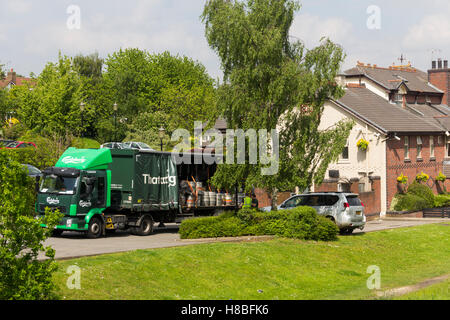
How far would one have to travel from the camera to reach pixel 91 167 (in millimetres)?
23562

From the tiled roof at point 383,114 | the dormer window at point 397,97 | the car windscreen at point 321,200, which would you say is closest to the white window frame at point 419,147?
the tiled roof at point 383,114

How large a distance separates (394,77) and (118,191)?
105ft

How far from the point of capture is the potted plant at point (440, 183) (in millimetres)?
44531

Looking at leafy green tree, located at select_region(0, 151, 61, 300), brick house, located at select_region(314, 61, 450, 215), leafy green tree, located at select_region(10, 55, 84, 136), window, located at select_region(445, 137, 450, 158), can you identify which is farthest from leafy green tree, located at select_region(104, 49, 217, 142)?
leafy green tree, located at select_region(0, 151, 61, 300)

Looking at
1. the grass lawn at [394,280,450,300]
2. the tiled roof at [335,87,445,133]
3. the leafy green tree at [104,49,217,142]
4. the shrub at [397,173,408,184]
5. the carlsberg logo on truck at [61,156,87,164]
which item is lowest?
the grass lawn at [394,280,450,300]

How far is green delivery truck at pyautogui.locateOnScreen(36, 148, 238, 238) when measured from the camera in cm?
2295

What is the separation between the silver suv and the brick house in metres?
10.8

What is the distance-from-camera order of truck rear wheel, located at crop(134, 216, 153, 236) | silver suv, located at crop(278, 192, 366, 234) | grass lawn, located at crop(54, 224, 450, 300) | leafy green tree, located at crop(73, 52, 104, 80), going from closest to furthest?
grass lawn, located at crop(54, 224, 450, 300) → truck rear wheel, located at crop(134, 216, 153, 236) → silver suv, located at crop(278, 192, 366, 234) → leafy green tree, located at crop(73, 52, 104, 80)

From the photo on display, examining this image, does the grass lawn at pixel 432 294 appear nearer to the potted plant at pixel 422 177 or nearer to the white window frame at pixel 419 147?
the potted plant at pixel 422 177

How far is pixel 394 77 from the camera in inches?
1944

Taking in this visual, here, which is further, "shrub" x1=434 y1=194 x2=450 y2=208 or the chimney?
the chimney

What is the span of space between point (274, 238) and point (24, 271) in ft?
41.9

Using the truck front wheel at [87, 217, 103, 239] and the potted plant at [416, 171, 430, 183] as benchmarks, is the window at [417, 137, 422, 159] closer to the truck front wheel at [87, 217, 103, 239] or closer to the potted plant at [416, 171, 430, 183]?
the potted plant at [416, 171, 430, 183]

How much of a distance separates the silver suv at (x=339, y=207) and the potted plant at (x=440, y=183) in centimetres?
2034
